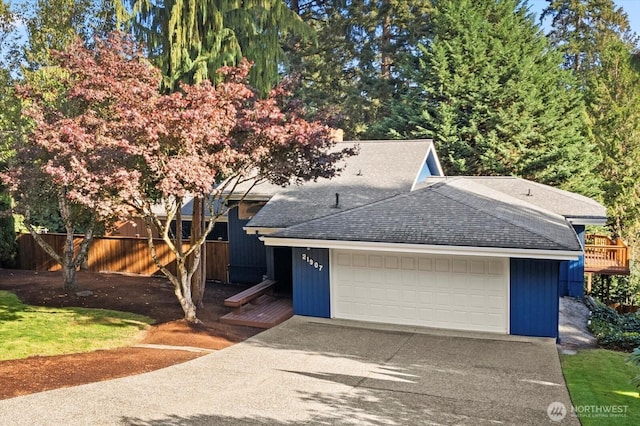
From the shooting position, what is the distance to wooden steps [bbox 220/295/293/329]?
1247 centimetres

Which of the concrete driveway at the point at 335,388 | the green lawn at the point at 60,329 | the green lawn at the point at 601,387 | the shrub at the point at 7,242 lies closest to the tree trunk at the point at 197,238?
the green lawn at the point at 60,329

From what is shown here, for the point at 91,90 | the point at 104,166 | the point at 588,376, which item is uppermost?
the point at 91,90

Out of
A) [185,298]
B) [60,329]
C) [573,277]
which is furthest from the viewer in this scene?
[573,277]

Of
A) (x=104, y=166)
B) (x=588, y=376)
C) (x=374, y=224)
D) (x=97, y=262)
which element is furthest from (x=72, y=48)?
(x=588, y=376)

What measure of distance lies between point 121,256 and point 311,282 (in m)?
9.09

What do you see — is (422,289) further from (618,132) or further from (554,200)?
(618,132)

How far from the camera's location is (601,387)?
8195 millimetres

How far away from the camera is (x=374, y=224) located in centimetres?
1230

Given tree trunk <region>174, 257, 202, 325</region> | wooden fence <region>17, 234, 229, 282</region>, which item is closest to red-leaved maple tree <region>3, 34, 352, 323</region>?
tree trunk <region>174, 257, 202, 325</region>

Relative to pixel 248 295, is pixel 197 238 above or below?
above

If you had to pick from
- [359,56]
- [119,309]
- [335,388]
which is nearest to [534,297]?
[335,388]

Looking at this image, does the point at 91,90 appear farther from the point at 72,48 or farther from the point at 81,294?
the point at 81,294

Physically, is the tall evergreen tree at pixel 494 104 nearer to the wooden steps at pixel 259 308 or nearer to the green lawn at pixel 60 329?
the wooden steps at pixel 259 308

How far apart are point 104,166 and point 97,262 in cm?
992
